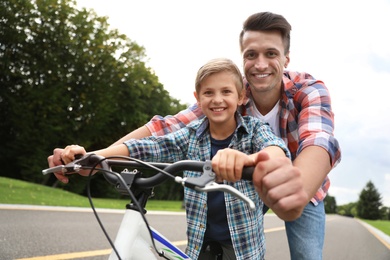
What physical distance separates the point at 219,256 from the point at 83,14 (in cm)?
2385

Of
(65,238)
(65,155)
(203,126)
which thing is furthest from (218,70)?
(65,238)

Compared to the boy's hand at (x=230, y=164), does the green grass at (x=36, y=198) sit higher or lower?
lower

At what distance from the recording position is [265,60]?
2715 mm

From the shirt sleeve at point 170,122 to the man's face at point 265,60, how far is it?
0.40m

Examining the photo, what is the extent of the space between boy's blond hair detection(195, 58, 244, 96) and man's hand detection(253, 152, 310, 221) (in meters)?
0.97

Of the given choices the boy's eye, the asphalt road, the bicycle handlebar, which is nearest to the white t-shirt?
the boy's eye

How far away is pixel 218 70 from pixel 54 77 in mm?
23494

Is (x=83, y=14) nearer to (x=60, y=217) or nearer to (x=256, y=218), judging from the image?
(x=60, y=217)

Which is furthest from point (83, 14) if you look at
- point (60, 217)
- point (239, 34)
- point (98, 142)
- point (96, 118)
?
point (239, 34)

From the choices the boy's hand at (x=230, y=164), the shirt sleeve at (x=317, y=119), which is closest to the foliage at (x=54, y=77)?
the shirt sleeve at (x=317, y=119)

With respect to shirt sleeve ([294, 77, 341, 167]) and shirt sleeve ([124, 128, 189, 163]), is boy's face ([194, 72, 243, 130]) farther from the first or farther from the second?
shirt sleeve ([294, 77, 341, 167])

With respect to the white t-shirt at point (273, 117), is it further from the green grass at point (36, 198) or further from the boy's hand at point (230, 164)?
the green grass at point (36, 198)

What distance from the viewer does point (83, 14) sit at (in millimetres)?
24297

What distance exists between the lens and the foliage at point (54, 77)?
2336 cm
